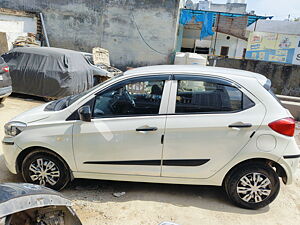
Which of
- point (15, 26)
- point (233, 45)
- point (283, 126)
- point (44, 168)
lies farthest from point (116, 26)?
point (283, 126)

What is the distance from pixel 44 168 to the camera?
3396 millimetres

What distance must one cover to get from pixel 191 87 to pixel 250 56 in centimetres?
1055

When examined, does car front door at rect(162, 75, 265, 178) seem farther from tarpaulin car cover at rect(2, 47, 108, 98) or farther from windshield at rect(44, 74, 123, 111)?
tarpaulin car cover at rect(2, 47, 108, 98)

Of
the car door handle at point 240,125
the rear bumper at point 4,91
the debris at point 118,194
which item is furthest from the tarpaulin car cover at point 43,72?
the car door handle at point 240,125

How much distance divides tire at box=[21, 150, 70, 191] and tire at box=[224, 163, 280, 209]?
6.96 feet

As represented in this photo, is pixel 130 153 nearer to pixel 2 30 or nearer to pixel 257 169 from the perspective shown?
pixel 257 169

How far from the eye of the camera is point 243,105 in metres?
3.17

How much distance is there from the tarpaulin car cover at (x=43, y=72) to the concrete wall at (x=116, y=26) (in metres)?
6.47

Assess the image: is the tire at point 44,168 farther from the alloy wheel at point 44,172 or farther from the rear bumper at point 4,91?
the rear bumper at point 4,91

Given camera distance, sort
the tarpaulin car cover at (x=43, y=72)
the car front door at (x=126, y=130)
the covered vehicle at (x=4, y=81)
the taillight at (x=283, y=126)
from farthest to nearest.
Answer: the tarpaulin car cover at (x=43, y=72), the covered vehicle at (x=4, y=81), the car front door at (x=126, y=130), the taillight at (x=283, y=126)

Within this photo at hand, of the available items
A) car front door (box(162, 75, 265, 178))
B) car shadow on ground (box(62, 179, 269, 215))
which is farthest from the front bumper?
car front door (box(162, 75, 265, 178))

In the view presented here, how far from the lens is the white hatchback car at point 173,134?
3113mm

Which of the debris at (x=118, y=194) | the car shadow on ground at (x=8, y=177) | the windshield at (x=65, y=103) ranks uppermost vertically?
the windshield at (x=65, y=103)

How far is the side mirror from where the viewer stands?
3.11 meters
